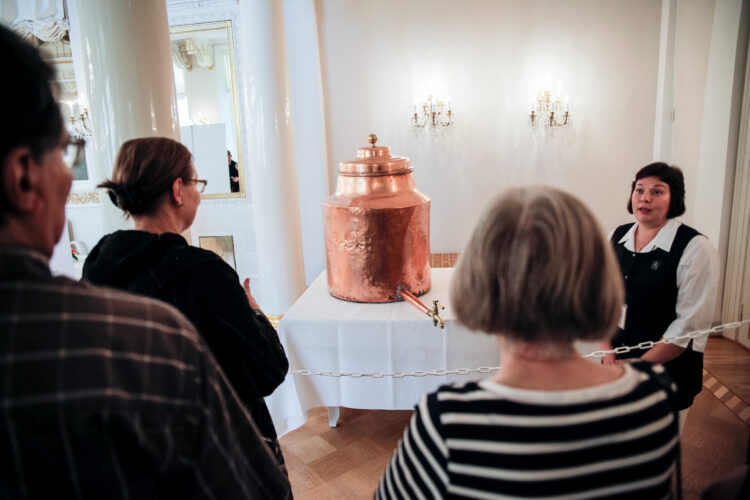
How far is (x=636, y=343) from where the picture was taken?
2531 millimetres

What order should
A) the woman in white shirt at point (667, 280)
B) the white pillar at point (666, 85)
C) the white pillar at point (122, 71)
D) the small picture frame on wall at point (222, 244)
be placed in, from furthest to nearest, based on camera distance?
1. the small picture frame on wall at point (222, 244)
2. the white pillar at point (666, 85)
3. the woman in white shirt at point (667, 280)
4. the white pillar at point (122, 71)

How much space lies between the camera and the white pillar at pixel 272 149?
410 cm

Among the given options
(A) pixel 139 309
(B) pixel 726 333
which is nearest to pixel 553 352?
(A) pixel 139 309

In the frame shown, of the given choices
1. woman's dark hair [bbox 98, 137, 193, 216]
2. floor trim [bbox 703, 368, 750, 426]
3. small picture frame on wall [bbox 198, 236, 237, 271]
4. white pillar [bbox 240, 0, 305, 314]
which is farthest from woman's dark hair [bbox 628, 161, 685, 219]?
small picture frame on wall [bbox 198, 236, 237, 271]

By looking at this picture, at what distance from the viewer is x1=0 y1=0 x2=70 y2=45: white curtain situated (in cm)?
613

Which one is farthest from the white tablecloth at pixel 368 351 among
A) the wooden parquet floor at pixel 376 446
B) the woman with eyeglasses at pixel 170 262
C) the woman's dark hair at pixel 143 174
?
the woman's dark hair at pixel 143 174

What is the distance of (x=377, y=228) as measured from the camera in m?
2.64

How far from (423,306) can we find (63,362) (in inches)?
85.0

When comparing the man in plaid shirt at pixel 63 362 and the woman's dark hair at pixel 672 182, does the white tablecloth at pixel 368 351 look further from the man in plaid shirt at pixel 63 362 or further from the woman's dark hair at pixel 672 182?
the man in plaid shirt at pixel 63 362

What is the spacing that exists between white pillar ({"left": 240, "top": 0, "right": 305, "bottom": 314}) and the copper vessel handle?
66.0 inches

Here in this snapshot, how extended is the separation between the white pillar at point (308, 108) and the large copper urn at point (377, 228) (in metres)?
3.43

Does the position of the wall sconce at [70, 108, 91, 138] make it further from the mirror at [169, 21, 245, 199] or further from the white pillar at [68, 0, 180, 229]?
the white pillar at [68, 0, 180, 229]

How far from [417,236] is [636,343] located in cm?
122

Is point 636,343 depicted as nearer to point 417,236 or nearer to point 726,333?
point 417,236
